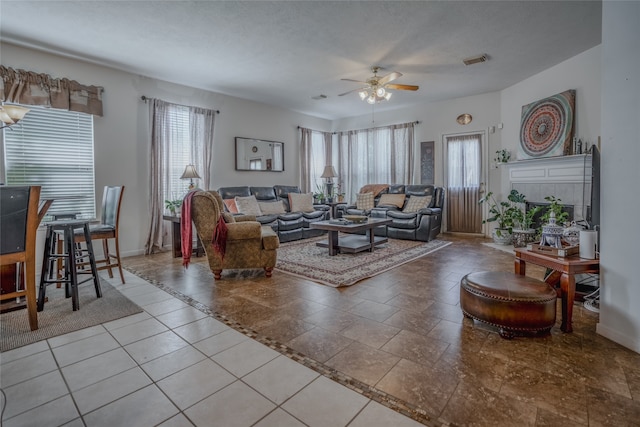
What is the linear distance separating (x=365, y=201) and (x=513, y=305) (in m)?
4.86

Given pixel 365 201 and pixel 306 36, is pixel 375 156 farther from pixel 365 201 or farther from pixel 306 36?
pixel 306 36

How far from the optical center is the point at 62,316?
2494mm

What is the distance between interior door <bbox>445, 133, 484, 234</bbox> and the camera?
6.21m

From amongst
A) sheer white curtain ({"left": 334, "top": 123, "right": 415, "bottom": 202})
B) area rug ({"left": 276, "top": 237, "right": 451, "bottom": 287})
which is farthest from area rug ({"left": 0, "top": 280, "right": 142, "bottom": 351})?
sheer white curtain ({"left": 334, "top": 123, "right": 415, "bottom": 202})

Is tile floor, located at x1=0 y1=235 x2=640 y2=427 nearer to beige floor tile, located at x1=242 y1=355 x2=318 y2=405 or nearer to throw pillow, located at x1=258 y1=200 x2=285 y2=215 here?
beige floor tile, located at x1=242 y1=355 x2=318 y2=405

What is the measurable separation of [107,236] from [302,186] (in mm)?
4581

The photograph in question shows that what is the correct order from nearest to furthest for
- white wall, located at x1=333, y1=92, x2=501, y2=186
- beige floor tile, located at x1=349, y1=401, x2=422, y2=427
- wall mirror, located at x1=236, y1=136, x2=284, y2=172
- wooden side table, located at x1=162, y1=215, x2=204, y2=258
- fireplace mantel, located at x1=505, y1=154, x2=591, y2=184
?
beige floor tile, located at x1=349, y1=401, x2=422, y2=427
fireplace mantel, located at x1=505, y1=154, x2=591, y2=184
wooden side table, located at x1=162, y1=215, x2=204, y2=258
white wall, located at x1=333, y1=92, x2=501, y2=186
wall mirror, located at x1=236, y1=136, x2=284, y2=172

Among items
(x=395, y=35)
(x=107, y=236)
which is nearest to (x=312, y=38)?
(x=395, y=35)

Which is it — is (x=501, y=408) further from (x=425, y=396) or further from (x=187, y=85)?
(x=187, y=85)

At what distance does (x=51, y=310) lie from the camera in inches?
103

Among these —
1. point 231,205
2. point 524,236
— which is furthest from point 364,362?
point 524,236

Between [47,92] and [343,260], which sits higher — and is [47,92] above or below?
above

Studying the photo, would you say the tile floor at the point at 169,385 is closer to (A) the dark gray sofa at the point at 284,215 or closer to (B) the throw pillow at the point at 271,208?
(A) the dark gray sofa at the point at 284,215

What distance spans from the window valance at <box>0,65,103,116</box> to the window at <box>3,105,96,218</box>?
0.38 ft
